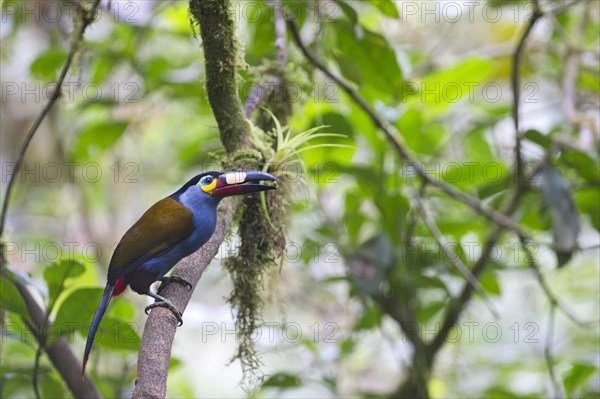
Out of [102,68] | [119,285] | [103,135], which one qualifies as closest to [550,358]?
[119,285]

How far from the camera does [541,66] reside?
4531 mm

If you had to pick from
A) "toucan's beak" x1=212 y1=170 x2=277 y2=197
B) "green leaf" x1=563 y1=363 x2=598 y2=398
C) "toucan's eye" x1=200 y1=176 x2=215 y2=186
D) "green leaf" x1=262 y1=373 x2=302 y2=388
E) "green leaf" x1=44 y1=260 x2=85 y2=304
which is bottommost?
"green leaf" x1=563 y1=363 x2=598 y2=398

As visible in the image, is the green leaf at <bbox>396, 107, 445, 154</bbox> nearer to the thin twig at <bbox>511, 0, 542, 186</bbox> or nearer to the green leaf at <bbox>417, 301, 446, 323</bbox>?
the thin twig at <bbox>511, 0, 542, 186</bbox>

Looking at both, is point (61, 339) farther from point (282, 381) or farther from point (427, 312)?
point (427, 312)

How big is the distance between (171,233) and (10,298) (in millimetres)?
619

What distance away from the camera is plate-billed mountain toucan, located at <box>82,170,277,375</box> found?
1.71 meters

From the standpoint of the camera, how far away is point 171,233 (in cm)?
173

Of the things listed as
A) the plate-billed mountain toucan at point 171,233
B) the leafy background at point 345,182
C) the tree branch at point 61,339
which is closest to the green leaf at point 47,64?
the leafy background at point 345,182

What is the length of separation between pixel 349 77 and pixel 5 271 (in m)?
1.35

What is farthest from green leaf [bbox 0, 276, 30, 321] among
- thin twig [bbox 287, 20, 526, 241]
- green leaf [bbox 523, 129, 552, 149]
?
green leaf [bbox 523, 129, 552, 149]

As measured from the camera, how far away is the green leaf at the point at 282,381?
103 inches

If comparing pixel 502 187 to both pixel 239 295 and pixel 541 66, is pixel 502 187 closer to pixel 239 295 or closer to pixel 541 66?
pixel 239 295

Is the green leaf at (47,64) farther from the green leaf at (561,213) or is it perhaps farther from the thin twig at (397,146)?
the green leaf at (561,213)

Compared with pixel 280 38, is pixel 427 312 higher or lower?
lower
